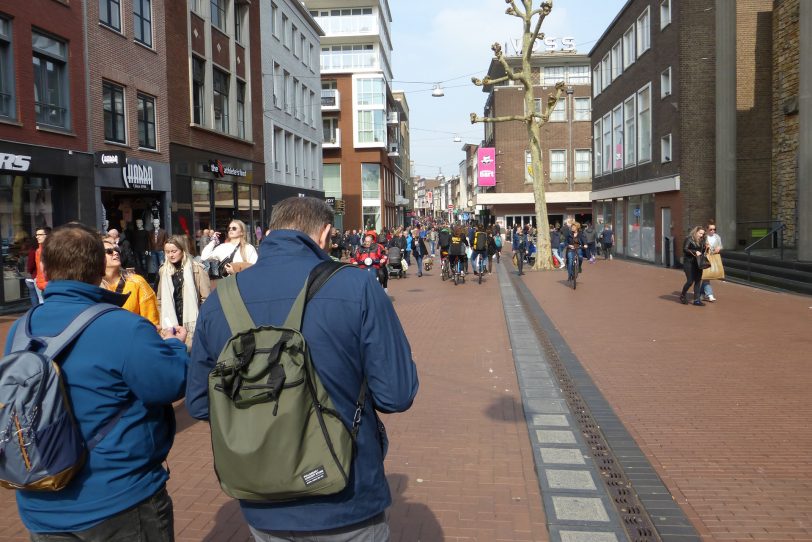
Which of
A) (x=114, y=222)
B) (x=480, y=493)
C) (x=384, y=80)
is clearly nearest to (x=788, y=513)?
(x=480, y=493)

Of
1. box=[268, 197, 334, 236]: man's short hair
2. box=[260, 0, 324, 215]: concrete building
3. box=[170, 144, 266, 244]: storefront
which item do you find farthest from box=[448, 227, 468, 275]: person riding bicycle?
box=[268, 197, 334, 236]: man's short hair

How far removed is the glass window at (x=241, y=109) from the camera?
2909 cm

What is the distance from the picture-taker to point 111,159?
17.6m

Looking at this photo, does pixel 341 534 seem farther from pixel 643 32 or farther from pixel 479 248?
pixel 643 32

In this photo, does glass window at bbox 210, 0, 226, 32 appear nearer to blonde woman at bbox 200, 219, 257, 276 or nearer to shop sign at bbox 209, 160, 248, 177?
shop sign at bbox 209, 160, 248, 177

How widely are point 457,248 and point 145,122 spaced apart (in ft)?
32.7

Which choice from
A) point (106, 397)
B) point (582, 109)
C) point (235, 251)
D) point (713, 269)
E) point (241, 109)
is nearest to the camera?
point (106, 397)

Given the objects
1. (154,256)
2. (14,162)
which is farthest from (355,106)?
(14,162)

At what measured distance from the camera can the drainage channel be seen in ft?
13.1

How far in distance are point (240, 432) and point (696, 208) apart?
24997 millimetres

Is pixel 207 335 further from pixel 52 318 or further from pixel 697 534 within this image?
pixel 697 534

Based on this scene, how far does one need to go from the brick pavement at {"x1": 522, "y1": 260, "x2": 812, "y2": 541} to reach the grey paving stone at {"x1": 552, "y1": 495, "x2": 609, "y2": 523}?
51 centimetres

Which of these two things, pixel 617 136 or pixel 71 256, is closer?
pixel 71 256

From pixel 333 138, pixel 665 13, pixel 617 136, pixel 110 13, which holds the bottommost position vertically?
pixel 617 136
